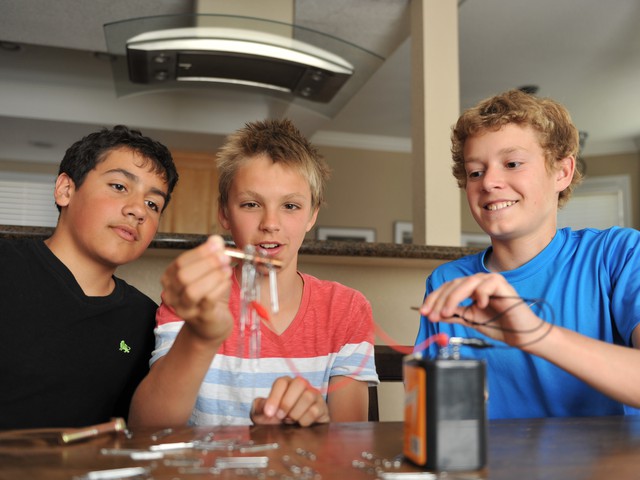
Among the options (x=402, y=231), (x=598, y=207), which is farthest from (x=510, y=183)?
(x=598, y=207)

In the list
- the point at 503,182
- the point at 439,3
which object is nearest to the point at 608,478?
the point at 503,182

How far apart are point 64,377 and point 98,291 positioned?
8.2 inches

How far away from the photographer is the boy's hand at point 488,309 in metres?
0.87

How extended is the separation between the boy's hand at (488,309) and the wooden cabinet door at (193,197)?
15.9ft

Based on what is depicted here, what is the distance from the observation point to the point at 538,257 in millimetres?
1349

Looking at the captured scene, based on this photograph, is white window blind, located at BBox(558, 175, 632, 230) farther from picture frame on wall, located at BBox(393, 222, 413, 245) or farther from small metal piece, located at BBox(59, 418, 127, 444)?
small metal piece, located at BBox(59, 418, 127, 444)

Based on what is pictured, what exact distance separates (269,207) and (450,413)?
76 cm

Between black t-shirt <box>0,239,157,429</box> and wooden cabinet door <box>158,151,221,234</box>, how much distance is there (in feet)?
14.2

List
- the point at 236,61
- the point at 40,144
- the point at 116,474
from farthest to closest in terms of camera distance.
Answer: the point at 40,144
the point at 236,61
the point at 116,474

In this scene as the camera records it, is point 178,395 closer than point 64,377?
Yes

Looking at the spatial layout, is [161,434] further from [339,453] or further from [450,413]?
[450,413]

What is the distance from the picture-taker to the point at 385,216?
663 cm

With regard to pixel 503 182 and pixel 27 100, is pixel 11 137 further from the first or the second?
pixel 503 182

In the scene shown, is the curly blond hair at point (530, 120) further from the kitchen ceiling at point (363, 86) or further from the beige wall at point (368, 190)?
the beige wall at point (368, 190)
